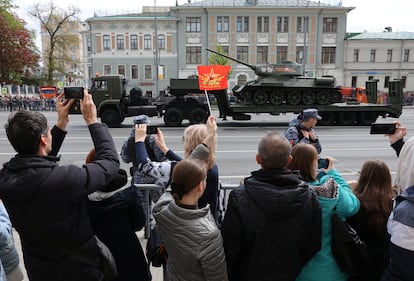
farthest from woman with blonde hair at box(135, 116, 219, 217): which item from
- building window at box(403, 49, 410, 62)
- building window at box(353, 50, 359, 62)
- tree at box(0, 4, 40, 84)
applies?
building window at box(403, 49, 410, 62)

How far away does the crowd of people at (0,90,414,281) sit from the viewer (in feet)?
7.23

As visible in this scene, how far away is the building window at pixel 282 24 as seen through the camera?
49.3 metres

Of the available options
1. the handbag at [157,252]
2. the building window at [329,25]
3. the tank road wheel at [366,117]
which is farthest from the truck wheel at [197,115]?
the building window at [329,25]

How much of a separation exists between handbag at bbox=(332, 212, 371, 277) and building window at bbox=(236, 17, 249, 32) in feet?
162

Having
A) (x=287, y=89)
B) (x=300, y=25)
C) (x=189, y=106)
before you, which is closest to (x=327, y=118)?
(x=287, y=89)

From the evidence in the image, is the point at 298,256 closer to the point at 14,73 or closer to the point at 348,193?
the point at 348,193

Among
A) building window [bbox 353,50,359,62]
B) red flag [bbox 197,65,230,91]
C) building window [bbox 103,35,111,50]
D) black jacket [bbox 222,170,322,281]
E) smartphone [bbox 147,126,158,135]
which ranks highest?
building window [bbox 103,35,111,50]

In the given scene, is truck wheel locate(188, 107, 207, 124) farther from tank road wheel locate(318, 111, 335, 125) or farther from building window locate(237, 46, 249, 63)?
building window locate(237, 46, 249, 63)

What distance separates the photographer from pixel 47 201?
2.15 metres

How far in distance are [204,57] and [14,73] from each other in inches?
898

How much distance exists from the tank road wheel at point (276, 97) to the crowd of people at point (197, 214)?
1722cm

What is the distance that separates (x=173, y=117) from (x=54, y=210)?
16269mm

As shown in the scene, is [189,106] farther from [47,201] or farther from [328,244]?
[47,201]

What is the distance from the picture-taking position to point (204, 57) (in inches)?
1975
